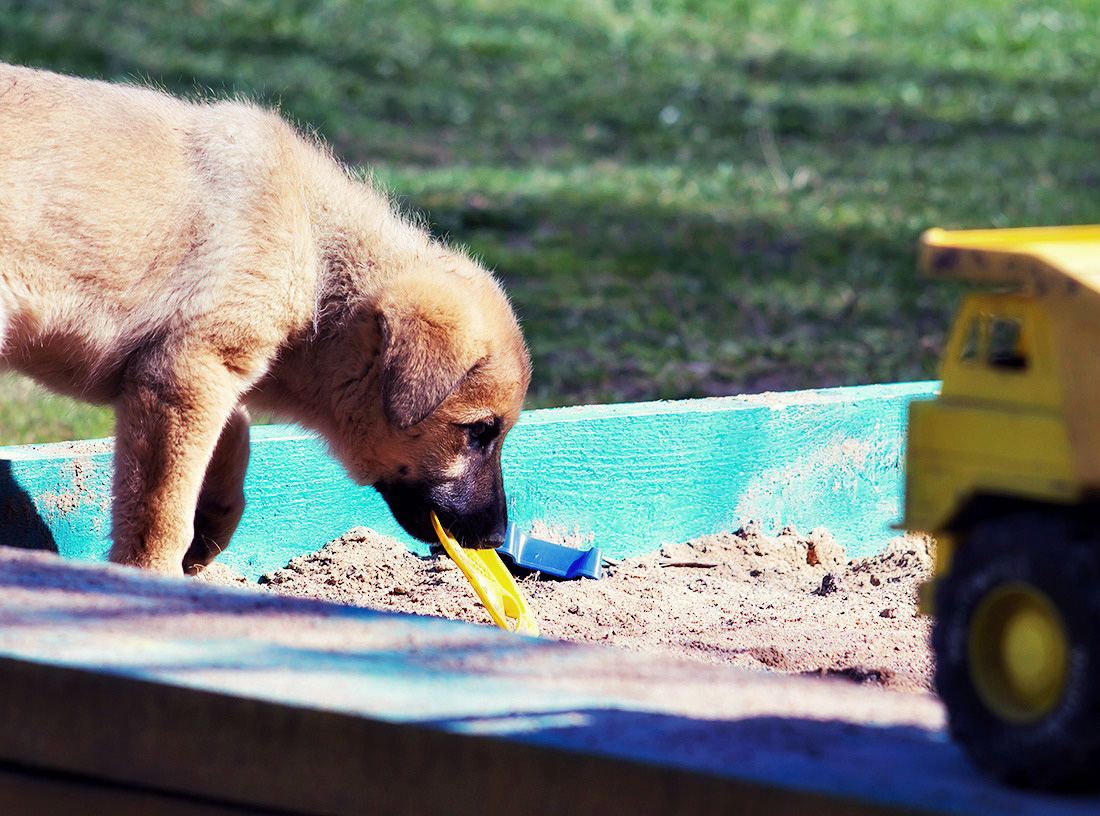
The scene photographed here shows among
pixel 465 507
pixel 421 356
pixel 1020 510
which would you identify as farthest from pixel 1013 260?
pixel 465 507

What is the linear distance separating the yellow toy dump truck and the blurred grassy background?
442 cm

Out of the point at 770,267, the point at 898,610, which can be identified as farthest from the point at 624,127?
the point at 898,610

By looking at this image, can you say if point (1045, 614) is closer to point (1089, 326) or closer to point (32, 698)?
point (1089, 326)

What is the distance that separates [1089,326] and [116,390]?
9.86 ft

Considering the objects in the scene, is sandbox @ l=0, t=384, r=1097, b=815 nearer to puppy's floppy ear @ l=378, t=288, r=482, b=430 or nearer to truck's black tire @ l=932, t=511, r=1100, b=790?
truck's black tire @ l=932, t=511, r=1100, b=790

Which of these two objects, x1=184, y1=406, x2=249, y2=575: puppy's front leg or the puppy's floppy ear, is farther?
x1=184, y1=406, x2=249, y2=575: puppy's front leg

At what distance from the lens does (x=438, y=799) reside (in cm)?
212

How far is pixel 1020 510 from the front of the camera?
1.88 metres

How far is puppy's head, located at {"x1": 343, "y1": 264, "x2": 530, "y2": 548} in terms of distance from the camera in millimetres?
4121

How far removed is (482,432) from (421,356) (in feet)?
1.31

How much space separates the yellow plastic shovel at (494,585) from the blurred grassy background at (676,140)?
6.57 ft

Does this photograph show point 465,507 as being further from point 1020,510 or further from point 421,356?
point 1020,510

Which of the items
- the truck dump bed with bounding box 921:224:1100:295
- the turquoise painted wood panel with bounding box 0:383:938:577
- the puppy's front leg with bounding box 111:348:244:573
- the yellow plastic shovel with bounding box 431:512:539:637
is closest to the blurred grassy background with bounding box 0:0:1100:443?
the turquoise painted wood panel with bounding box 0:383:938:577

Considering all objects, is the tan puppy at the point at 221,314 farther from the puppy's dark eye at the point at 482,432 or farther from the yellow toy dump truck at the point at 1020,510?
the yellow toy dump truck at the point at 1020,510
